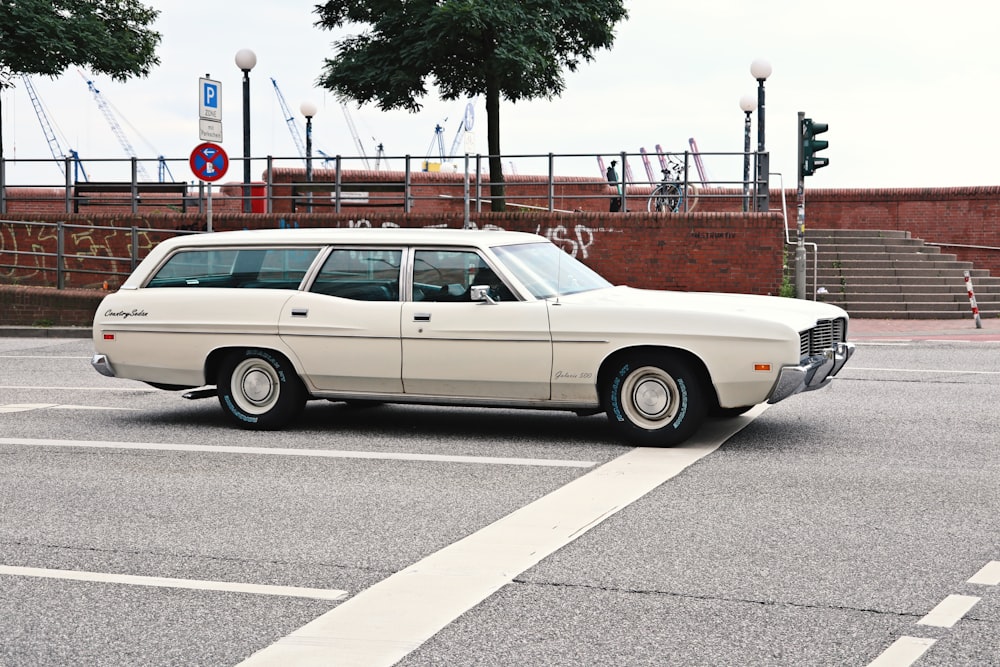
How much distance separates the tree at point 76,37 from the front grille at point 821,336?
25.5 m

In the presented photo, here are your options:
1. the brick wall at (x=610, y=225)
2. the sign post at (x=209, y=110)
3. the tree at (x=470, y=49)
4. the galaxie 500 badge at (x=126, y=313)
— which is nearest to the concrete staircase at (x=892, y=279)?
the brick wall at (x=610, y=225)

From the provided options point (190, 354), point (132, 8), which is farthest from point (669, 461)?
point (132, 8)

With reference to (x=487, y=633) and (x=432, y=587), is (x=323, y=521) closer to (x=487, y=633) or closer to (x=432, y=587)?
(x=432, y=587)

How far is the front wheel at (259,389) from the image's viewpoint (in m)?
9.48

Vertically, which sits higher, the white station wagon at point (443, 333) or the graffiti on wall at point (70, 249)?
the graffiti on wall at point (70, 249)

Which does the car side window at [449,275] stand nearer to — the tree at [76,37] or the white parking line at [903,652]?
the white parking line at [903,652]

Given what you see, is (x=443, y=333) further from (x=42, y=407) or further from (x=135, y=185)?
(x=135, y=185)

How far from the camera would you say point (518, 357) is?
880 cm

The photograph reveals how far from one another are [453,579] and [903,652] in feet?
6.06

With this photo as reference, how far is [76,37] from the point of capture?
31.5 metres

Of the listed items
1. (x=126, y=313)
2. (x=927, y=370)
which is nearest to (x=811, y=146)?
→ (x=927, y=370)

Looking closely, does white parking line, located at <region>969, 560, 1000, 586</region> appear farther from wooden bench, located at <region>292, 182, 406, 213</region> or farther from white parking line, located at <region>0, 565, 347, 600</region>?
wooden bench, located at <region>292, 182, 406, 213</region>

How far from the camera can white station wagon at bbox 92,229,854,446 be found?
8492 millimetres

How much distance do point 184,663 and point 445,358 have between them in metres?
4.74
